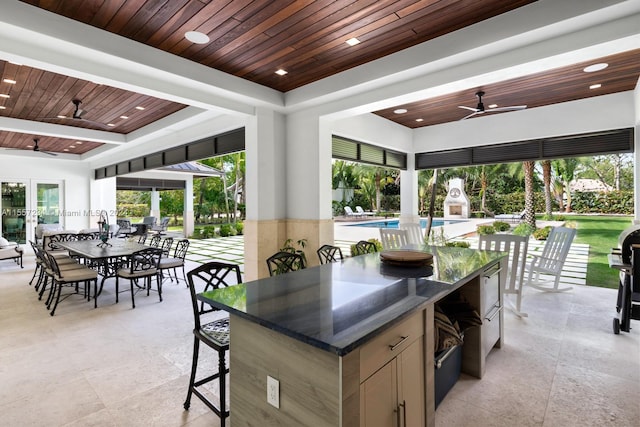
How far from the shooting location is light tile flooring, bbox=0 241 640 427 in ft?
7.02

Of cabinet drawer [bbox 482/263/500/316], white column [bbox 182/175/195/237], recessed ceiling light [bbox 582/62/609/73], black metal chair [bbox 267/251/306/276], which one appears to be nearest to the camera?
cabinet drawer [bbox 482/263/500/316]

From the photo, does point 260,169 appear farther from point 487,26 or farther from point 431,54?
point 487,26

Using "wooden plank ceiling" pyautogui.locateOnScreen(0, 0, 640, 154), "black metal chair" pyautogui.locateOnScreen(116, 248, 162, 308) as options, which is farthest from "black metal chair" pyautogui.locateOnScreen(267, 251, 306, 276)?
"wooden plank ceiling" pyautogui.locateOnScreen(0, 0, 640, 154)

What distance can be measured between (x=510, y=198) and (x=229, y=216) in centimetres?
1609

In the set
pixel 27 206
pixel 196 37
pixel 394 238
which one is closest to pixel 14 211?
pixel 27 206

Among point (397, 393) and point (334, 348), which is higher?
point (334, 348)

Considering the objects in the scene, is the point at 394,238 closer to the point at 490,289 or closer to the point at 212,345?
the point at 490,289

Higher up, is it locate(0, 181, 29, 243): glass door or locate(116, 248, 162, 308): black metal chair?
locate(0, 181, 29, 243): glass door

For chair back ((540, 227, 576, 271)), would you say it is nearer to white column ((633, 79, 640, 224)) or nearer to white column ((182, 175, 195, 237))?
white column ((633, 79, 640, 224))

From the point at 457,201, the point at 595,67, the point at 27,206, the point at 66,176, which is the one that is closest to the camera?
the point at 595,67

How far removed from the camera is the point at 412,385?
5.41ft

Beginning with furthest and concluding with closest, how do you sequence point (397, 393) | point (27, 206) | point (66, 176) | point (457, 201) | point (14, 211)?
point (457, 201)
point (66, 176)
point (27, 206)
point (14, 211)
point (397, 393)

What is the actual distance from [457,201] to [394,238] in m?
14.3

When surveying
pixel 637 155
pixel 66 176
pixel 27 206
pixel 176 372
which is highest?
pixel 66 176
